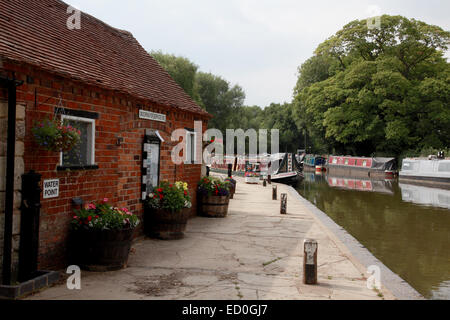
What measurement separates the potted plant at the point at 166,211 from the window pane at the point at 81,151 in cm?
209

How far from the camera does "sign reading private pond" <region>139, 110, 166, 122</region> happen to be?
8635mm

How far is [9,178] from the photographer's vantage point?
16.7ft

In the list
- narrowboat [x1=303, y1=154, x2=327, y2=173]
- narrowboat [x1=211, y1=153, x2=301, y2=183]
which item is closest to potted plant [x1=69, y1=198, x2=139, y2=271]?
narrowboat [x1=211, y1=153, x2=301, y2=183]

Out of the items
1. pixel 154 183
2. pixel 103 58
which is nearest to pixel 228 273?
pixel 154 183

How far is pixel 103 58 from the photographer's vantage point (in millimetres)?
8453

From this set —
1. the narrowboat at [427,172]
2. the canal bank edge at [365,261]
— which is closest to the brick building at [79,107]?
the canal bank edge at [365,261]

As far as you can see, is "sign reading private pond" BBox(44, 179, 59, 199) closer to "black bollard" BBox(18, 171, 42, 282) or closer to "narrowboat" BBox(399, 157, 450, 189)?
"black bollard" BBox(18, 171, 42, 282)

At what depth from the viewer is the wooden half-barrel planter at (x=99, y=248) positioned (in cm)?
605

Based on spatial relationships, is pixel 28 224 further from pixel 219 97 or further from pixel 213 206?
pixel 219 97

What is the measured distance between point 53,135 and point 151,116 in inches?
147

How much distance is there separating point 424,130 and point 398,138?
7.47 feet

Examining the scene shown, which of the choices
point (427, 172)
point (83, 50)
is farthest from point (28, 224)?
point (427, 172)

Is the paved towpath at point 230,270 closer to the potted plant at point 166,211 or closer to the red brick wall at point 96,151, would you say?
the potted plant at point 166,211
